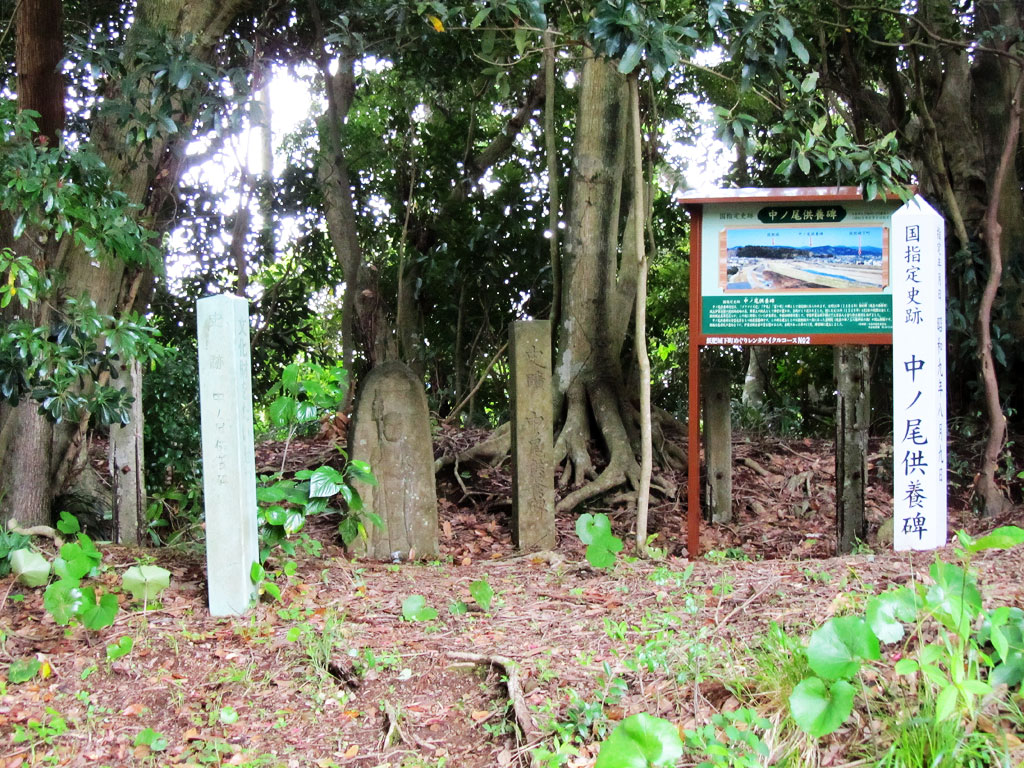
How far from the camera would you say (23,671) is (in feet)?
12.0

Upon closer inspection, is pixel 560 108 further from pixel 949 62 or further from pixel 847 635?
pixel 847 635

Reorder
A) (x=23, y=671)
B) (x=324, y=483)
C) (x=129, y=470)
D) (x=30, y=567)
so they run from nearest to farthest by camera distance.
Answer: (x=23, y=671), (x=30, y=567), (x=324, y=483), (x=129, y=470)

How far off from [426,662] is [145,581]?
152 cm

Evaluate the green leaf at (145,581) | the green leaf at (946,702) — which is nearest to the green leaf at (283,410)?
the green leaf at (145,581)

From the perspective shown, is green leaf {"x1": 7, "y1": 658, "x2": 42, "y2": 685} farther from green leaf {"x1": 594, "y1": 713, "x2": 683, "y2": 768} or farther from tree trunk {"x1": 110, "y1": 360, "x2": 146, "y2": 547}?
green leaf {"x1": 594, "y1": 713, "x2": 683, "y2": 768}

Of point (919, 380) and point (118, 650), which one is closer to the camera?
point (118, 650)

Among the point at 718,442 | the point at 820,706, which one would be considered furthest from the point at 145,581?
the point at 718,442

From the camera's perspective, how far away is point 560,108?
11.2 metres

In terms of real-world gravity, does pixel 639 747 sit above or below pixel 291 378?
below

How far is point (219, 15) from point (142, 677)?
4.29 meters

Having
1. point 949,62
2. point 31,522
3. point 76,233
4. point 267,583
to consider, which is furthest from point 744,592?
point 949,62

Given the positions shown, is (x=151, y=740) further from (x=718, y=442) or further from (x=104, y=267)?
(x=718, y=442)

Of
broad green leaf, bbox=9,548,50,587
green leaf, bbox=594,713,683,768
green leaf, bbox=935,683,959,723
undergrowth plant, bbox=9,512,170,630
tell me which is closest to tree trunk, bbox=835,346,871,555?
green leaf, bbox=935,683,959,723

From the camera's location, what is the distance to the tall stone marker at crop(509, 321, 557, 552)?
6047mm
